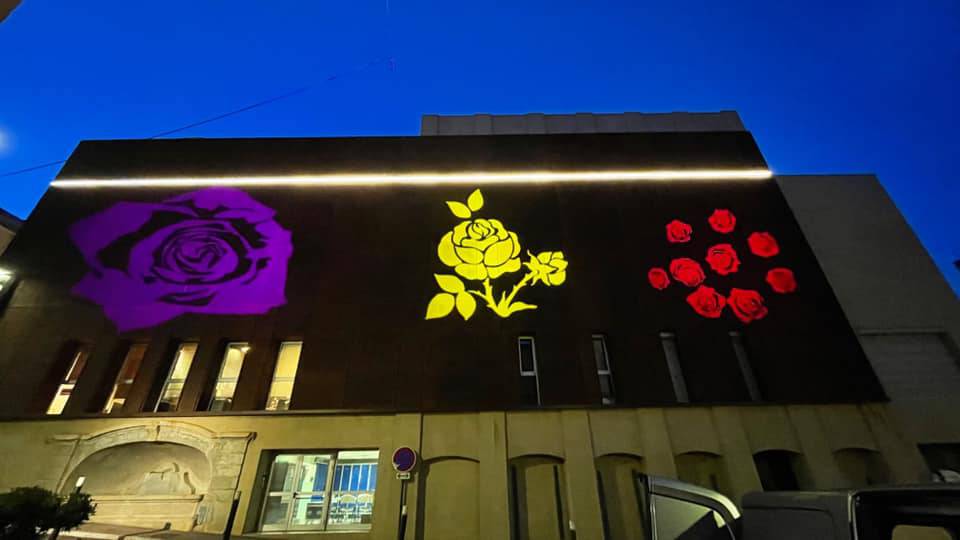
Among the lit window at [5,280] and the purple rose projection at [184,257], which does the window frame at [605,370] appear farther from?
the lit window at [5,280]

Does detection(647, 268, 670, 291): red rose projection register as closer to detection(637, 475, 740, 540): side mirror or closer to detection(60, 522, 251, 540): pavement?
detection(637, 475, 740, 540): side mirror

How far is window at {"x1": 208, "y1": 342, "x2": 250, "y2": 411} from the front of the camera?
975 centimetres

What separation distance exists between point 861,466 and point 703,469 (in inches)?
141

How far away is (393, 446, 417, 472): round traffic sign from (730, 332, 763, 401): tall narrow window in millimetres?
8108

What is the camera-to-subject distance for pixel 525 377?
10.0m

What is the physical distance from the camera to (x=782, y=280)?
11.4 meters

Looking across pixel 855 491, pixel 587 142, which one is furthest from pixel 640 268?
pixel 855 491

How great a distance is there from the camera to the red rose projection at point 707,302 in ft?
35.3

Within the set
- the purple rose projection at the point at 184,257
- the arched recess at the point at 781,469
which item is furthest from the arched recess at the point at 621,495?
the purple rose projection at the point at 184,257

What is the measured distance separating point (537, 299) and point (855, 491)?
28.9 ft

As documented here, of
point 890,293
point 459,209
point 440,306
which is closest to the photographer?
point 440,306

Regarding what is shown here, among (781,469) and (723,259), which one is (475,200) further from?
(781,469)

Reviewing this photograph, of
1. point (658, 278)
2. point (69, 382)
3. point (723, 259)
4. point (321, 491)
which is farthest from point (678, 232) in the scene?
point (69, 382)

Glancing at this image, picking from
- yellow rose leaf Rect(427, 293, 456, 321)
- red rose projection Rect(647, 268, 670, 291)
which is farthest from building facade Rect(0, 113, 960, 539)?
yellow rose leaf Rect(427, 293, 456, 321)
